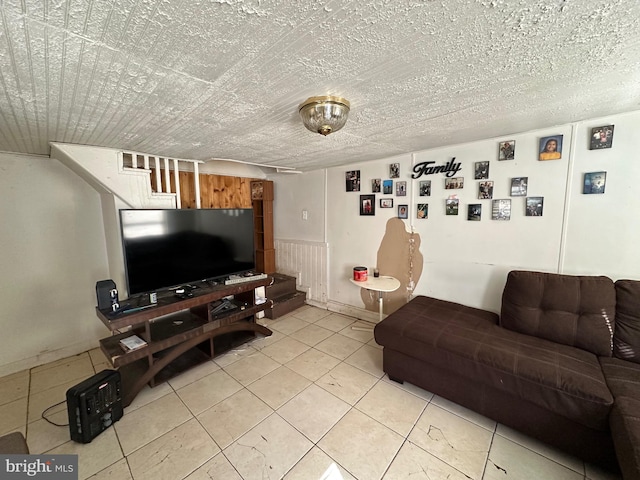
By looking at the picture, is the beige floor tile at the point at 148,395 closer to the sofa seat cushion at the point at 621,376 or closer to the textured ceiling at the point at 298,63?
the textured ceiling at the point at 298,63

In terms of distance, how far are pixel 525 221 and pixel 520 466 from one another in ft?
5.74

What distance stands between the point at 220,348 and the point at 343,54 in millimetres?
2680

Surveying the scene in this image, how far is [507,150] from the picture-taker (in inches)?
85.5

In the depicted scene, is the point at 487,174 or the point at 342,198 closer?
the point at 487,174

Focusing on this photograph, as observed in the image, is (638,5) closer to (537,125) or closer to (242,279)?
(537,125)

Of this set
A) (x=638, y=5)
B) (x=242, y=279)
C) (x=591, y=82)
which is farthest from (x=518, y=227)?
(x=242, y=279)

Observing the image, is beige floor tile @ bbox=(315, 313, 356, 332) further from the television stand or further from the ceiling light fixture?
the ceiling light fixture

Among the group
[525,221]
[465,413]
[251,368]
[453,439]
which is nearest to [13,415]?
[251,368]

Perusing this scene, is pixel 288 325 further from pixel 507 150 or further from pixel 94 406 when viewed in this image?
pixel 507 150

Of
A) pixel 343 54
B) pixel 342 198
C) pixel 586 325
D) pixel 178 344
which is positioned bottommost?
pixel 178 344

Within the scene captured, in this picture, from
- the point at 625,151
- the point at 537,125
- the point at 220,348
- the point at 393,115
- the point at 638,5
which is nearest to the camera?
the point at 638,5

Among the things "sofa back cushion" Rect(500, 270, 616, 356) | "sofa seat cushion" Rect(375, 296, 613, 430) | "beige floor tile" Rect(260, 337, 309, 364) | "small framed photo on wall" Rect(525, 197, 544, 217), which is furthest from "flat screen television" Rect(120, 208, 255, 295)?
"small framed photo on wall" Rect(525, 197, 544, 217)

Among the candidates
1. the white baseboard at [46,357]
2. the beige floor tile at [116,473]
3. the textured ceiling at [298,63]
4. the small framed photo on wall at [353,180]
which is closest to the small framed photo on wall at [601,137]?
the textured ceiling at [298,63]

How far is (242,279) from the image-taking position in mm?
2701
